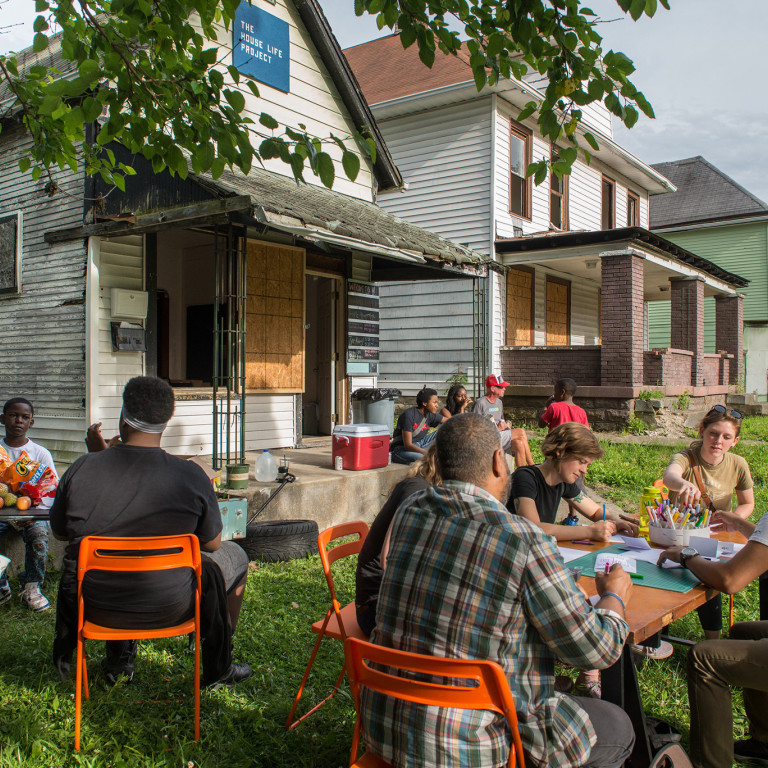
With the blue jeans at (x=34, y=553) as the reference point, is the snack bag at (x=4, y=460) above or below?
above

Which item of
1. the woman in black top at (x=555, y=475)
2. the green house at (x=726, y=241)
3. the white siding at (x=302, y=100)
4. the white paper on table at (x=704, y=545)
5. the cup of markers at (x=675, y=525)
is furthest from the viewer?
the green house at (x=726, y=241)

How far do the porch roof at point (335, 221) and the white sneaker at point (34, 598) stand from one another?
3.29 m

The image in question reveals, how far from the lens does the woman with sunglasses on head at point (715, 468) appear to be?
4477mm

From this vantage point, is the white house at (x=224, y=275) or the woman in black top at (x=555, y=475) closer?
the woman in black top at (x=555, y=475)

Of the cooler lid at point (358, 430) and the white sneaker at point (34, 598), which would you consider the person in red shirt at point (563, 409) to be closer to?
the cooler lid at point (358, 430)

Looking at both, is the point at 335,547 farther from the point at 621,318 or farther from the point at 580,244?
the point at 580,244

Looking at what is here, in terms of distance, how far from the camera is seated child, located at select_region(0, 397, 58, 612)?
4921mm

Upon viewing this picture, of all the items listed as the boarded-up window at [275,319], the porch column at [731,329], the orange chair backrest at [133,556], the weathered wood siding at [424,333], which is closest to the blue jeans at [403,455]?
the boarded-up window at [275,319]

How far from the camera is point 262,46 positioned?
9.20m

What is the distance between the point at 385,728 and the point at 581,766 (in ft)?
2.01

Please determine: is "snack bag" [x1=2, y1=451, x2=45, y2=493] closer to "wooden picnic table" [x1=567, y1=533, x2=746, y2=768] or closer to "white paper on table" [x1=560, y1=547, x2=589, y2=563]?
"white paper on table" [x1=560, y1=547, x2=589, y2=563]

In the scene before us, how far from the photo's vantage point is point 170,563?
125 inches

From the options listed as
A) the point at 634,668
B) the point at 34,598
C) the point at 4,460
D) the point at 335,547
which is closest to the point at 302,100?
the point at 4,460

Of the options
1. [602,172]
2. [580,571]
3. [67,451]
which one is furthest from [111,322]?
[602,172]
